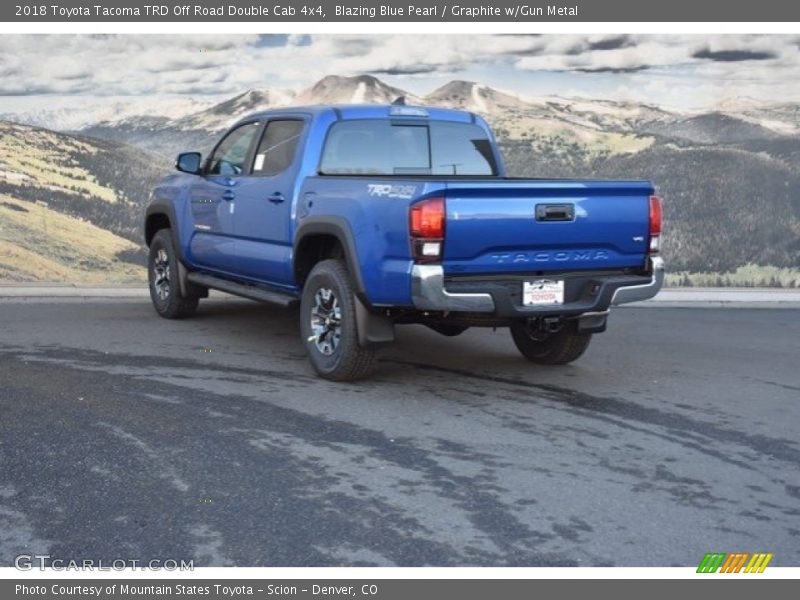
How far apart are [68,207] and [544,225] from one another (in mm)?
8927

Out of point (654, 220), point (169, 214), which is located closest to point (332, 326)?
point (654, 220)

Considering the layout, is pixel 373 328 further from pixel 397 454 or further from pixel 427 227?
pixel 397 454

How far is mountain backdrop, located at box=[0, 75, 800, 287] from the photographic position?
14656 mm

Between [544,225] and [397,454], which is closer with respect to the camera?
[397,454]

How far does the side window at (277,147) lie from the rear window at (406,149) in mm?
349

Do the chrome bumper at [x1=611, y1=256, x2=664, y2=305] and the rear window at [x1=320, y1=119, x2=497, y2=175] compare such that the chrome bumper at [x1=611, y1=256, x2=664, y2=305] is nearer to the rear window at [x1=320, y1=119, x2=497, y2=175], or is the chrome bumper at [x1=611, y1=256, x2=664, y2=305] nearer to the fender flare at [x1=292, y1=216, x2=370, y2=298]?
the fender flare at [x1=292, y1=216, x2=370, y2=298]

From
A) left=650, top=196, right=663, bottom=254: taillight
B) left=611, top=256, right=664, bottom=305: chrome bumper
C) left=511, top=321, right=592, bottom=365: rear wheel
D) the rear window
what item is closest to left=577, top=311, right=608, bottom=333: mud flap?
left=511, top=321, right=592, bottom=365: rear wheel

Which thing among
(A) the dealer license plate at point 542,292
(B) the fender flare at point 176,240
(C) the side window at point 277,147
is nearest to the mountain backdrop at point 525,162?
(B) the fender flare at point 176,240

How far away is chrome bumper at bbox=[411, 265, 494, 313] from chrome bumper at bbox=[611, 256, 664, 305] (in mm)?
1092

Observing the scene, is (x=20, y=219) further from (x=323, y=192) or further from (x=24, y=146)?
(x=323, y=192)

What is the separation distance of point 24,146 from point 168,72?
208 centimetres

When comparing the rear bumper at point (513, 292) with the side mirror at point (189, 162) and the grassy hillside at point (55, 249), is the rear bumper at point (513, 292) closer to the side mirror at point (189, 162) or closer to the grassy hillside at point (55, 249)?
the side mirror at point (189, 162)

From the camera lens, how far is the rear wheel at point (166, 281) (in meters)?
10.9

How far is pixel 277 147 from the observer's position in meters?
9.26
